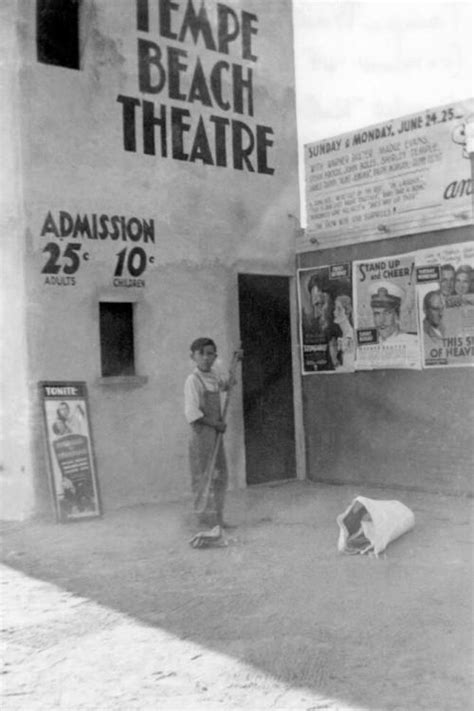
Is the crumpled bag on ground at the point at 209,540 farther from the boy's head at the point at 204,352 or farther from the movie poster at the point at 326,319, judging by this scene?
the movie poster at the point at 326,319

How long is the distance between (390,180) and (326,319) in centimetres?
180

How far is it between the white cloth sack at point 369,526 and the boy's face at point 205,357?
188 cm

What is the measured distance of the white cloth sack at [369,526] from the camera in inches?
263

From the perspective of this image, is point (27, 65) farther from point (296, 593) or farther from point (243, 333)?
point (296, 593)

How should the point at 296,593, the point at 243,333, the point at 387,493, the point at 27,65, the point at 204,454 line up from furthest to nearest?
the point at 243,333 → the point at 387,493 → the point at 27,65 → the point at 204,454 → the point at 296,593

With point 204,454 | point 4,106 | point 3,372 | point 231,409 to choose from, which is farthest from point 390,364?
point 4,106

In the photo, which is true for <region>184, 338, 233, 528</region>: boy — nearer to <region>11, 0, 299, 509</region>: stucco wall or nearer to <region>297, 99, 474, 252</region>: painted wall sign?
<region>11, 0, 299, 509</region>: stucco wall

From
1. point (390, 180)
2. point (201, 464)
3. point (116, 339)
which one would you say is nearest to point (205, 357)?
point (201, 464)

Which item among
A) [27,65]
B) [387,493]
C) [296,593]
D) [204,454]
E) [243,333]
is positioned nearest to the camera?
[296,593]

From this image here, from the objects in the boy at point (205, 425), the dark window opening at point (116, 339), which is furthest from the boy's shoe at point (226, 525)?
the dark window opening at point (116, 339)

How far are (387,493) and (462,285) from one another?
243 centimetres

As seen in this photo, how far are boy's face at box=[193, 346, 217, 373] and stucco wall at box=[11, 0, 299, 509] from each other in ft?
4.95

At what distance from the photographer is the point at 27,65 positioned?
27.7 feet

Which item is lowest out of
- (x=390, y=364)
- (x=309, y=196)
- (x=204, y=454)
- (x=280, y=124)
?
(x=204, y=454)
